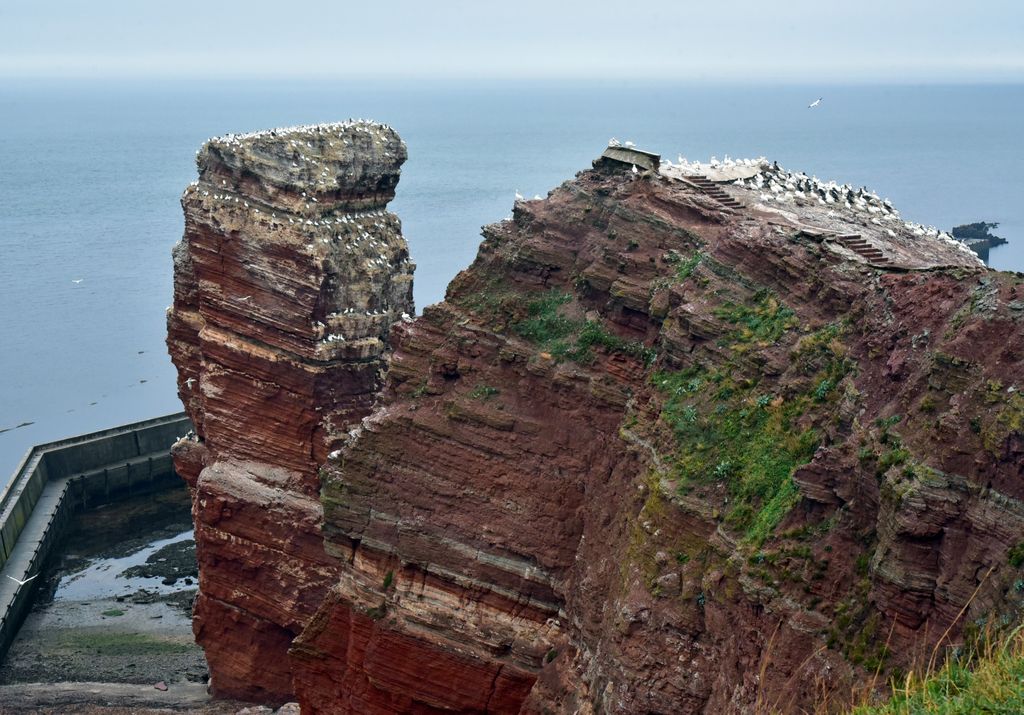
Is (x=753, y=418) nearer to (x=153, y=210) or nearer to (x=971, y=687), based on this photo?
(x=971, y=687)

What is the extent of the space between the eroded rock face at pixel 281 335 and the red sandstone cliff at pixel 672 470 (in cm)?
716

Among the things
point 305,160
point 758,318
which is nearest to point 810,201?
point 758,318

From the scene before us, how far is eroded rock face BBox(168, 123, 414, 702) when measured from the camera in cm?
3133

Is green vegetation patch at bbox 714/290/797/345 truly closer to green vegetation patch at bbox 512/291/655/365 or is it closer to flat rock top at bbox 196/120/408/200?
green vegetation patch at bbox 512/291/655/365

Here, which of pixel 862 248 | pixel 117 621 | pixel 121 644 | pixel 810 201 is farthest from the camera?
pixel 117 621

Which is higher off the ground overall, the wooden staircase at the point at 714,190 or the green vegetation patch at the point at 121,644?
the wooden staircase at the point at 714,190

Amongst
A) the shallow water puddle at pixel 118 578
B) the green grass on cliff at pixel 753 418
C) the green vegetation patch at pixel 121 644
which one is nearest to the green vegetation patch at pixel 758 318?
the green grass on cliff at pixel 753 418

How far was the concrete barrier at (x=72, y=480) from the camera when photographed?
45000mm

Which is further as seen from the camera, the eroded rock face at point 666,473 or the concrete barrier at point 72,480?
the concrete barrier at point 72,480

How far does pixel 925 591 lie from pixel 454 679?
1062 cm

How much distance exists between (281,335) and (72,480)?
21861 millimetres

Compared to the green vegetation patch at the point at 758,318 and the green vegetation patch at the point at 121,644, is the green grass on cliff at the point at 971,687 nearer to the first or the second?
the green vegetation patch at the point at 758,318

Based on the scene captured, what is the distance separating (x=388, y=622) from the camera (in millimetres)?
23219

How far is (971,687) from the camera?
11.2 meters
